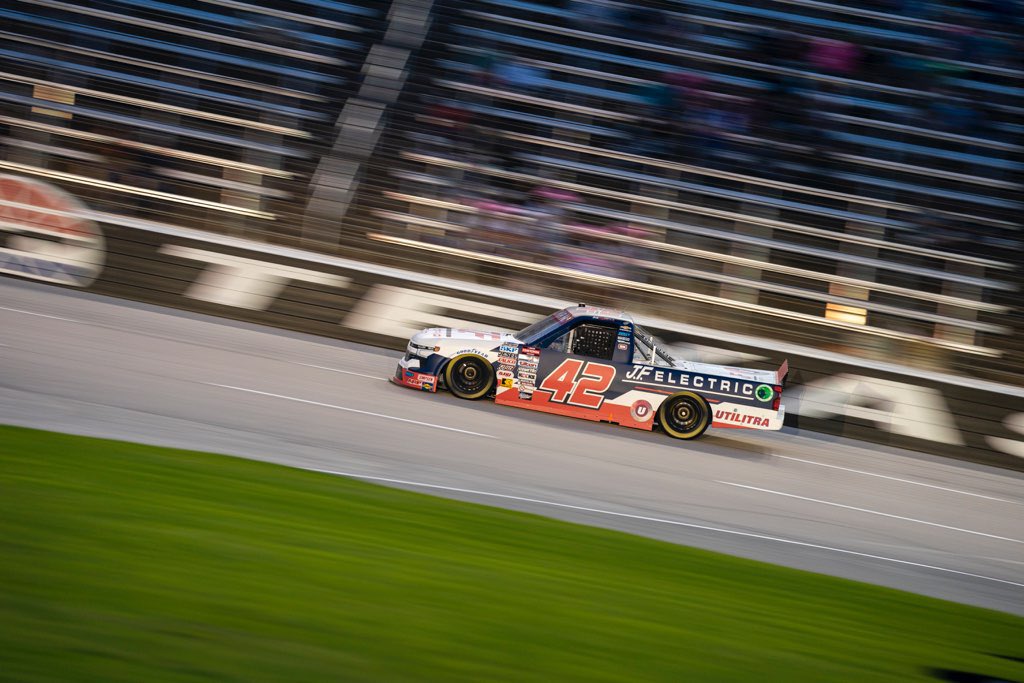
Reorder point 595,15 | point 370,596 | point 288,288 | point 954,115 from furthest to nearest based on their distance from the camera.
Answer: point 595,15 → point 954,115 → point 288,288 → point 370,596

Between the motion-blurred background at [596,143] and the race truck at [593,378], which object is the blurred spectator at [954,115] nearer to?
the motion-blurred background at [596,143]

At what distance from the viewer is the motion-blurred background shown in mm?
14625

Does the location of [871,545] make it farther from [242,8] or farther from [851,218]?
[242,8]

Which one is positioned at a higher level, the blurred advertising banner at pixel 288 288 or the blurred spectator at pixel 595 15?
the blurred spectator at pixel 595 15

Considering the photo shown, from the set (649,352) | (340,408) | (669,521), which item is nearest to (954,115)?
(649,352)

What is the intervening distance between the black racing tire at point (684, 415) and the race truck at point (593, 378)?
0.04 ft

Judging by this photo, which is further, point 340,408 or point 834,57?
point 834,57

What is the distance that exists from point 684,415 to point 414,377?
9.77ft

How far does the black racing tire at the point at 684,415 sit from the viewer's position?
36.1 ft

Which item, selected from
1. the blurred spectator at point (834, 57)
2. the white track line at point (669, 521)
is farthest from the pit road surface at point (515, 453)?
the blurred spectator at point (834, 57)

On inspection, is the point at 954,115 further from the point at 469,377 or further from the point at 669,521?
the point at 669,521

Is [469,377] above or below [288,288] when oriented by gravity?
below

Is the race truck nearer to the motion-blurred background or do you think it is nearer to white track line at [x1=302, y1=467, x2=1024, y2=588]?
the motion-blurred background

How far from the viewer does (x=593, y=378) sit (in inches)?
429
